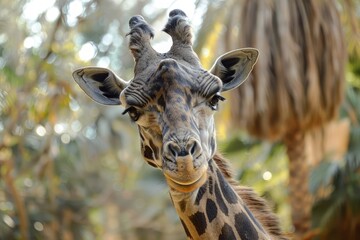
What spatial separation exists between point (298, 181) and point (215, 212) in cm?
1244

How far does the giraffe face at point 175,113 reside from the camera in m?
6.02

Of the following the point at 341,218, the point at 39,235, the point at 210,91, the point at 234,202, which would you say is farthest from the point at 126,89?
the point at 39,235

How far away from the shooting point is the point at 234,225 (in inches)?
264

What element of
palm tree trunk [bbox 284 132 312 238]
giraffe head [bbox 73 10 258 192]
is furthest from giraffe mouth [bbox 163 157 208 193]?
palm tree trunk [bbox 284 132 312 238]

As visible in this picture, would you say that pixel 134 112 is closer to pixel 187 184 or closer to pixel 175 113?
pixel 175 113

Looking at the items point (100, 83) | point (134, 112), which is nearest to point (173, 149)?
point (134, 112)

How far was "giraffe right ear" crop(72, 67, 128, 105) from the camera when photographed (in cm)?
718

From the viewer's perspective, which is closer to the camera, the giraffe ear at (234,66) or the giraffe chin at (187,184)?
the giraffe chin at (187,184)

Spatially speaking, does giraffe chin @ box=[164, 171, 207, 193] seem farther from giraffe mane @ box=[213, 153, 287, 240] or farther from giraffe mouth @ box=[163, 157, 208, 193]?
giraffe mane @ box=[213, 153, 287, 240]

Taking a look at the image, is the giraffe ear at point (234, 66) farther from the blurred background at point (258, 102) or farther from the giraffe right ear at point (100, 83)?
the blurred background at point (258, 102)

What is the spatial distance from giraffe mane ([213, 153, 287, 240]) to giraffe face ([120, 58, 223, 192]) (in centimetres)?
57

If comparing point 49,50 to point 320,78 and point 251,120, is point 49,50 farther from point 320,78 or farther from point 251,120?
point 320,78

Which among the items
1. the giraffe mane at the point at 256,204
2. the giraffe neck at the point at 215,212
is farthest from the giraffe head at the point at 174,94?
the giraffe mane at the point at 256,204

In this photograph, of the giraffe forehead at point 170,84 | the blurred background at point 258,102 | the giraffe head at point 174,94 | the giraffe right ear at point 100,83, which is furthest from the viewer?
the blurred background at point 258,102
